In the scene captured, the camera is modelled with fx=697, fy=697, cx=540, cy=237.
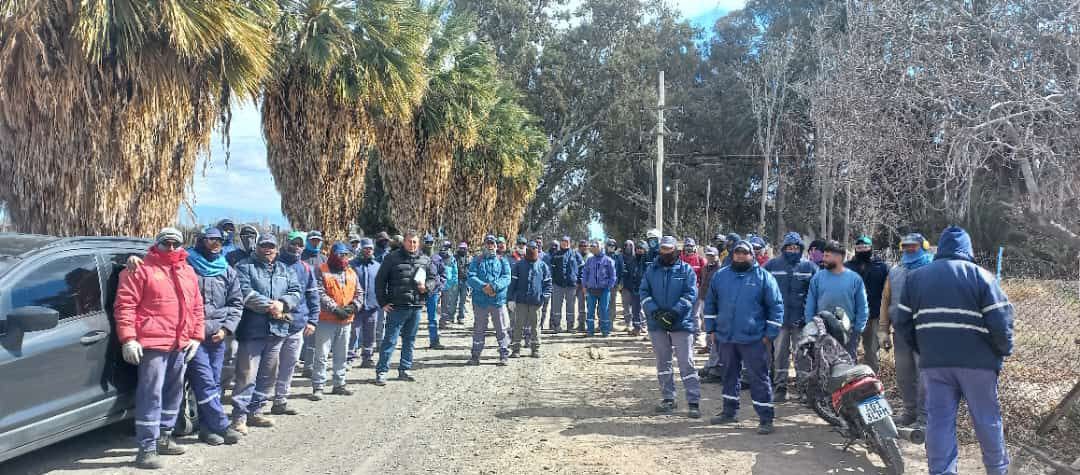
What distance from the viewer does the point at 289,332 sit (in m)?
7.13

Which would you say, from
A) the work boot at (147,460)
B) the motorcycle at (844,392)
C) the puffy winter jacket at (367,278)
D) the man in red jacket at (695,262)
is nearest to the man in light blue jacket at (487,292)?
the puffy winter jacket at (367,278)

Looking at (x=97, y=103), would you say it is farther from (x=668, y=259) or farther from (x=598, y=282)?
(x=598, y=282)

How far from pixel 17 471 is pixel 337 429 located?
2.58 metres

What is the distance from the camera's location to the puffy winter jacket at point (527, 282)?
1120 centimetres

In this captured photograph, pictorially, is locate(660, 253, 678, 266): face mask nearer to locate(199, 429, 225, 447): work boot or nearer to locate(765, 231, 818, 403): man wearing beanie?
locate(765, 231, 818, 403): man wearing beanie

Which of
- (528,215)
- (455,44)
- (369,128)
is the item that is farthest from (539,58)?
(369,128)

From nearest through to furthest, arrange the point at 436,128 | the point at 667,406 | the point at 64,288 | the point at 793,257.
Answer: the point at 64,288 → the point at 667,406 → the point at 793,257 → the point at 436,128

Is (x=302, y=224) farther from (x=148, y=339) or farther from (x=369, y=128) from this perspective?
(x=148, y=339)

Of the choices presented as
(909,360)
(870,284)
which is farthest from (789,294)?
(909,360)

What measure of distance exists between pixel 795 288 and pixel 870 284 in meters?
0.81

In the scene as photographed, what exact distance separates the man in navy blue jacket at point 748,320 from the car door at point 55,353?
18.2 feet

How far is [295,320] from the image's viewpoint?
716cm

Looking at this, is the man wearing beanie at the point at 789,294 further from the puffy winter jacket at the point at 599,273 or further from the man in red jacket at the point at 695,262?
the puffy winter jacket at the point at 599,273

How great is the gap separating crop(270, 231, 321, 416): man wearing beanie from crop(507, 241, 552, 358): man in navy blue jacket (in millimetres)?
4253
